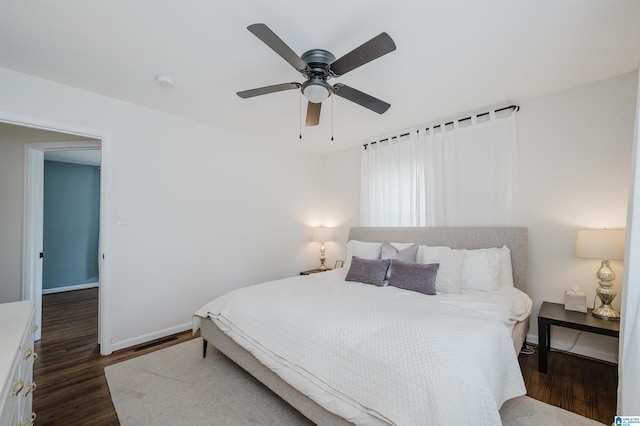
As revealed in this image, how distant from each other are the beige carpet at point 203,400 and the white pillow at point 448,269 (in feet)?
2.93

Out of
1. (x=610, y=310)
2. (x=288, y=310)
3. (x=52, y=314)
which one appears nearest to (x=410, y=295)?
(x=288, y=310)

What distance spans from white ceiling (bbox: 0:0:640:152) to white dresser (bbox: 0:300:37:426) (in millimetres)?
1744

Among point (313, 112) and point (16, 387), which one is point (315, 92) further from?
point (16, 387)

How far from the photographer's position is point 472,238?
2994mm

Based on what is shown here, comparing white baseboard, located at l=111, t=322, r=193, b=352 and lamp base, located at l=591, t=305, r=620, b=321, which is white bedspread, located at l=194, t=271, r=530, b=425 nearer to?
lamp base, located at l=591, t=305, r=620, b=321

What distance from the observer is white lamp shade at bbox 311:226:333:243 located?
14.6ft

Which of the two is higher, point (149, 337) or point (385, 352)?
point (385, 352)

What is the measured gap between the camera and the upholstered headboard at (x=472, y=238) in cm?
271

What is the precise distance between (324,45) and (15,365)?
2291mm

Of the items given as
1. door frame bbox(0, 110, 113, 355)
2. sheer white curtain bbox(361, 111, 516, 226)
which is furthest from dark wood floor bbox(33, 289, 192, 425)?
sheer white curtain bbox(361, 111, 516, 226)

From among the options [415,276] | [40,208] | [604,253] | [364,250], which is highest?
[40,208]

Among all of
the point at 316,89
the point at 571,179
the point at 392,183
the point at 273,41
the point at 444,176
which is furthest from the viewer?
the point at 392,183

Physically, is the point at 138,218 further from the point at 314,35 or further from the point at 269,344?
the point at 314,35

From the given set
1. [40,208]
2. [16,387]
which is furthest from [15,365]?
[40,208]
